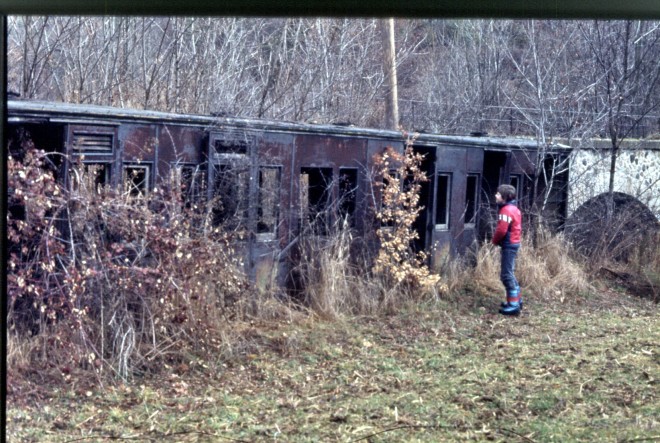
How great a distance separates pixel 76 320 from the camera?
3.81 meters

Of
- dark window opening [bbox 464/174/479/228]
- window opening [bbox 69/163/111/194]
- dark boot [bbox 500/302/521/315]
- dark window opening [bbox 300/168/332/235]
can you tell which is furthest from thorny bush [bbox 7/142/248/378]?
dark boot [bbox 500/302/521/315]

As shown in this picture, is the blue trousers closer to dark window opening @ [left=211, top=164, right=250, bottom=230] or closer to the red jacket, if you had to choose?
the red jacket

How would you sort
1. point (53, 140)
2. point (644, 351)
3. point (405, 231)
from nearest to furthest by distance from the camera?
point (53, 140)
point (644, 351)
point (405, 231)

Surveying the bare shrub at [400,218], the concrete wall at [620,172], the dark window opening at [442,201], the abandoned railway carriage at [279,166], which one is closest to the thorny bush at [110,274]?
the abandoned railway carriage at [279,166]

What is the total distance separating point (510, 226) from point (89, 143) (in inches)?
84.4

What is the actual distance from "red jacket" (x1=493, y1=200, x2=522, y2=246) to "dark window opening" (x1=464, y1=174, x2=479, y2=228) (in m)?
0.15

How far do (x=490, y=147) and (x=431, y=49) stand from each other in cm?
61

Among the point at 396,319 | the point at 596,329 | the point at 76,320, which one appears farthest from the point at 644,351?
the point at 76,320

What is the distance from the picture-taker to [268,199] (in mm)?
4316

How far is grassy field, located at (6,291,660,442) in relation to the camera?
3.67m

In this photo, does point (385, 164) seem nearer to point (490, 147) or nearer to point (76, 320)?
point (490, 147)

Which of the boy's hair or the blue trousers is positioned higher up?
the boy's hair

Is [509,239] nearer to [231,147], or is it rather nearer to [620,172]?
[620,172]

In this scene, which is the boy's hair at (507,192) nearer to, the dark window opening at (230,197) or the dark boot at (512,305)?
the dark boot at (512,305)
